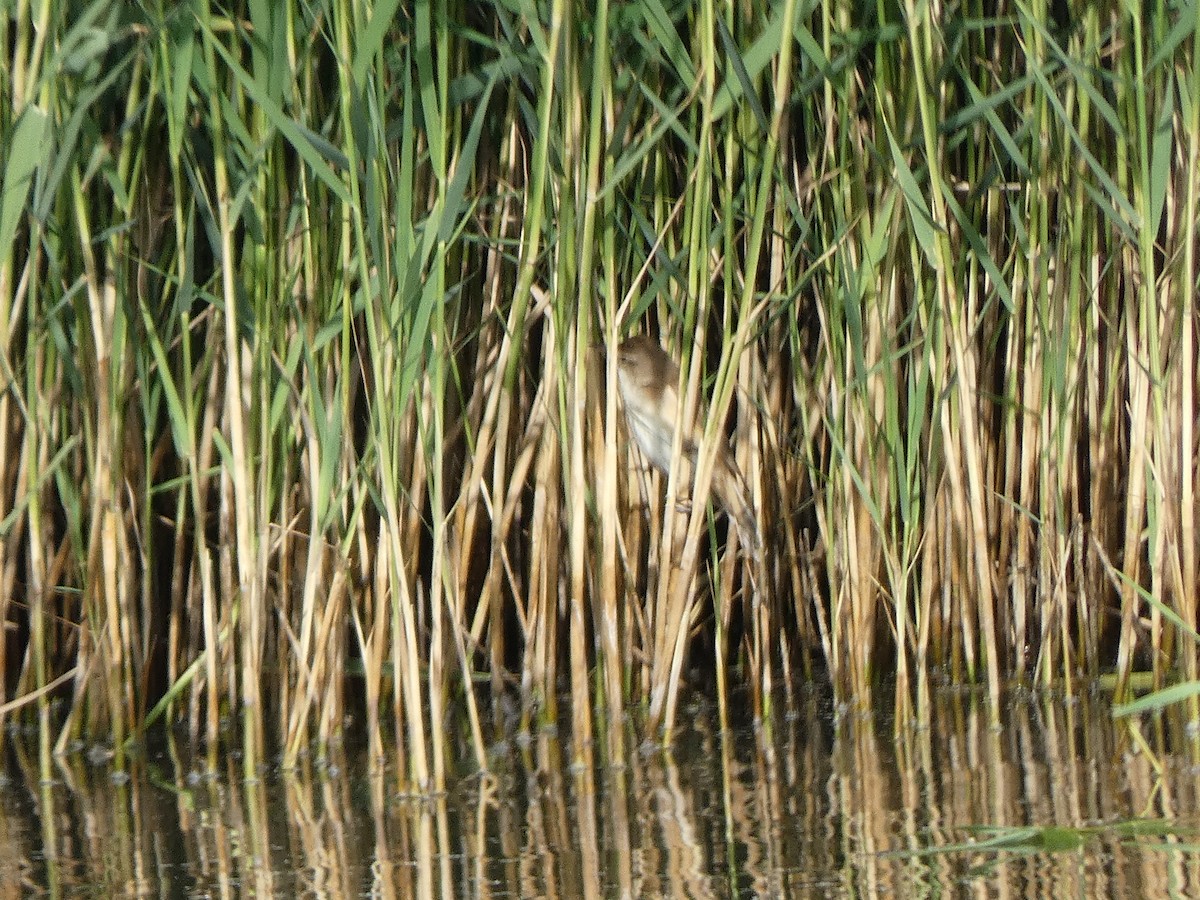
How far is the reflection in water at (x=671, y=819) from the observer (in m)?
2.56

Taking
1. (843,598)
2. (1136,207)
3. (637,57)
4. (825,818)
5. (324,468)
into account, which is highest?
(637,57)

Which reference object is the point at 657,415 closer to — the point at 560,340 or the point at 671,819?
the point at 560,340

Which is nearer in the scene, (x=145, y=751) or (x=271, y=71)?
(x=271, y=71)

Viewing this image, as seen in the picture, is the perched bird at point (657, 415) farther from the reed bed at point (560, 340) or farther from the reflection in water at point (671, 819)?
the reflection in water at point (671, 819)

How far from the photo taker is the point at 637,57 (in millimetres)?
3477

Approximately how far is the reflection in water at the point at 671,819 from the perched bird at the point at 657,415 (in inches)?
20.5

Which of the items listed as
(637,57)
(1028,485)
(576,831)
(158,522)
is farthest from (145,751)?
(1028,485)

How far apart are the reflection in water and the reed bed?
0.13m

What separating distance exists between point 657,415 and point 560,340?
2.51 ft

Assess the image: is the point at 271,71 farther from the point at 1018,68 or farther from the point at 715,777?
the point at 1018,68

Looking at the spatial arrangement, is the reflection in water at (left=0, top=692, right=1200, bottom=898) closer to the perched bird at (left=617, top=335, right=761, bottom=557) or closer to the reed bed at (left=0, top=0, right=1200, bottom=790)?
the reed bed at (left=0, top=0, right=1200, bottom=790)

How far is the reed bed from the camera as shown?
3.13 m

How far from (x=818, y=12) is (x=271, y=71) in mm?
1279

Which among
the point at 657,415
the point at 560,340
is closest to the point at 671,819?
the point at 560,340
